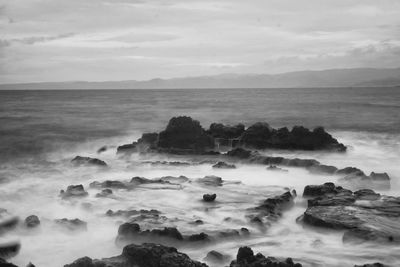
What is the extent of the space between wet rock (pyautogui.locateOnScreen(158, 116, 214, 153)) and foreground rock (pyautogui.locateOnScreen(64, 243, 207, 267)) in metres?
17.1

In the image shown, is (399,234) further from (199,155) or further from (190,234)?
(199,155)

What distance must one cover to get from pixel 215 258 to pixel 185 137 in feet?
54.2

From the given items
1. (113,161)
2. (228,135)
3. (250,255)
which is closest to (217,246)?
(250,255)

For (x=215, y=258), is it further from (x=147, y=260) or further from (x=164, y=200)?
(x=164, y=200)

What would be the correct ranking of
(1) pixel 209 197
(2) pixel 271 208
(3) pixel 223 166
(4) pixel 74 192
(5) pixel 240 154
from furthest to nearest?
(5) pixel 240 154 < (3) pixel 223 166 < (4) pixel 74 192 < (1) pixel 209 197 < (2) pixel 271 208

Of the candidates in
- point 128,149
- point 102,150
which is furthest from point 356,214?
point 102,150

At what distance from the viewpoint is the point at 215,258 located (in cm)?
1107

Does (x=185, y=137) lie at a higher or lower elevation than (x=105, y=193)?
higher

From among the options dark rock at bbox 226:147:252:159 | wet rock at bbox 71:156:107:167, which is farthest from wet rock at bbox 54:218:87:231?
dark rock at bbox 226:147:252:159

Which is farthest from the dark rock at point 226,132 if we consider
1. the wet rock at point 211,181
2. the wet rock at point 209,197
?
the wet rock at point 209,197

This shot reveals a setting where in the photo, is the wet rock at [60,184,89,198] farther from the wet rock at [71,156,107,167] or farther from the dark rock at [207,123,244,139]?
the dark rock at [207,123,244,139]

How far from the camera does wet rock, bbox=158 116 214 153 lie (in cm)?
2705

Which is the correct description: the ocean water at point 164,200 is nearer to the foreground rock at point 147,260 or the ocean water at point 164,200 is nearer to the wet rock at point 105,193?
the wet rock at point 105,193

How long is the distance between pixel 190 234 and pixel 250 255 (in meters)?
3.20
